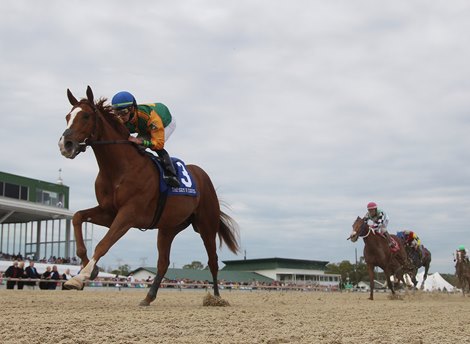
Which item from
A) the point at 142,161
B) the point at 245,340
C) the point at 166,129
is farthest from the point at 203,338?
the point at 166,129

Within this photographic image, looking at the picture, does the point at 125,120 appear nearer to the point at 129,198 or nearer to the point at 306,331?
the point at 129,198

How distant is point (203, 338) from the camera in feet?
16.8

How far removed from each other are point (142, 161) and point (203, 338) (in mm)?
3922

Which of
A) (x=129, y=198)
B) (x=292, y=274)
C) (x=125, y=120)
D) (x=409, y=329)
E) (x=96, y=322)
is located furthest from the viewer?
(x=292, y=274)

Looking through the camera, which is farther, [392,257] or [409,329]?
[392,257]

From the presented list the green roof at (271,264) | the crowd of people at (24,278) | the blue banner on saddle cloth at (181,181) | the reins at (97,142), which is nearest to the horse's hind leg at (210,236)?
the blue banner on saddle cloth at (181,181)

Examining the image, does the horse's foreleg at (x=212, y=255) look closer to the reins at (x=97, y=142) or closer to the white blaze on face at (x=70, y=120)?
the reins at (x=97, y=142)

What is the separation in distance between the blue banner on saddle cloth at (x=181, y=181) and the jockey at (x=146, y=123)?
0.27 feet

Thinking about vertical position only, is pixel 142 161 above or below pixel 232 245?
above

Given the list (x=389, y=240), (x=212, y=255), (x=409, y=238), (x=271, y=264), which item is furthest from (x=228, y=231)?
(x=271, y=264)

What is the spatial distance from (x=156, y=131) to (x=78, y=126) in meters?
1.36

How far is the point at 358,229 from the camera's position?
16828mm

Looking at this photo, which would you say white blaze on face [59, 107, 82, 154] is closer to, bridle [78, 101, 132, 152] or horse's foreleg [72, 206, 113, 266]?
bridle [78, 101, 132, 152]

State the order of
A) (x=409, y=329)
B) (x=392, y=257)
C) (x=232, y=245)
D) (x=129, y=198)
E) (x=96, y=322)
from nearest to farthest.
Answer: (x=96, y=322) → (x=409, y=329) → (x=129, y=198) → (x=232, y=245) → (x=392, y=257)
